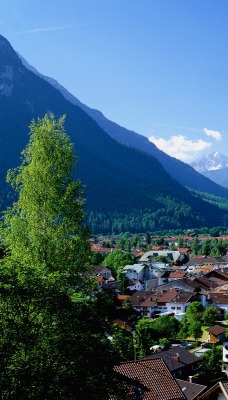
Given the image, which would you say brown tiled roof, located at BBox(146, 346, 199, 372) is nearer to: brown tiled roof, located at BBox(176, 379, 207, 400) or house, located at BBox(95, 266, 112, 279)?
brown tiled roof, located at BBox(176, 379, 207, 400)

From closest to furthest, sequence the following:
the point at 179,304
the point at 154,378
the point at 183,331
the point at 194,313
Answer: the point at 154,378 < the point at 183,331 < the point at 194,313 < the point at 179,304

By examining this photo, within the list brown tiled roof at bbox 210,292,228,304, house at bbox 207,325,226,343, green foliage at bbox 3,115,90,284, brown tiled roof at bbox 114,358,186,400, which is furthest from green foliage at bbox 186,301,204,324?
green foliage at bbox 3,115,90,284

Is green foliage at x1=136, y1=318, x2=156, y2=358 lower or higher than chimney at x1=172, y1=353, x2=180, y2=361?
lower

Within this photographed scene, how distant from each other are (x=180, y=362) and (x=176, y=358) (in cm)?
48

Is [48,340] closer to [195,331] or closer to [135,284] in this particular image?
[195,331]

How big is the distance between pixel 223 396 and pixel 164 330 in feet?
74.1

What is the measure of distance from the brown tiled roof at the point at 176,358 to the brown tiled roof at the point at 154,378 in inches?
403

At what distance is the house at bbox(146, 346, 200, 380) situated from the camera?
31875 millimetres

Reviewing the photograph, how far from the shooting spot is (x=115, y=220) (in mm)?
199250

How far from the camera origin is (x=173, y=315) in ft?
178

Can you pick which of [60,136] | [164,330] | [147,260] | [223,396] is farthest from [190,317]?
[147,260]

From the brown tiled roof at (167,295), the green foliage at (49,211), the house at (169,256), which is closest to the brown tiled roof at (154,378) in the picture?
the green foliage at (49,211)

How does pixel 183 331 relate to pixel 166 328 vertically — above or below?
below

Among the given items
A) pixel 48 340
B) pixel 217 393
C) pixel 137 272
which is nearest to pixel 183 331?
pixel 217 393
